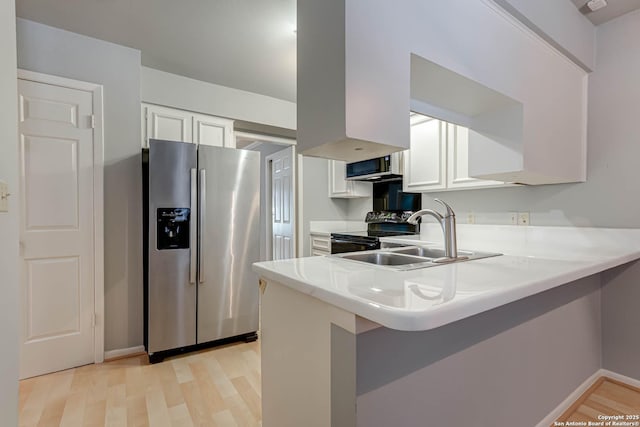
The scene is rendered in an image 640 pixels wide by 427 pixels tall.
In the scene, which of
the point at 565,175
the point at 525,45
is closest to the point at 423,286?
the point at 525,45

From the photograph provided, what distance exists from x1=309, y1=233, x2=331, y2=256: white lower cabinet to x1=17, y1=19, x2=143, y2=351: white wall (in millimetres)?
1857

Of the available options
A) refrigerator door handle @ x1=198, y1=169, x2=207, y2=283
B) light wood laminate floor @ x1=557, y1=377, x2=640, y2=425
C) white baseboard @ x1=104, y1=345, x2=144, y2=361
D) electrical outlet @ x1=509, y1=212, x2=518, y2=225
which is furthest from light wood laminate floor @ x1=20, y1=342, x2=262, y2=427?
electrical outlet @ x1=509, y1=212, x2=518, y2=225

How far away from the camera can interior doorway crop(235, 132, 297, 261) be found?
3818 mm

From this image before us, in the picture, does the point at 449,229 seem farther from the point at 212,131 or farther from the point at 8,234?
the point at 212,131

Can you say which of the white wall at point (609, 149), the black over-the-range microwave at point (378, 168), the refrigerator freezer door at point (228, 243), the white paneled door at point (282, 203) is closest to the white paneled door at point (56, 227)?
the refrigerator freezer door at point (228, 243)

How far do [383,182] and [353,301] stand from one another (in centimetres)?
283

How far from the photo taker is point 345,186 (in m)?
3.64

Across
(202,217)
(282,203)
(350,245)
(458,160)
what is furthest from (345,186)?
(202,217)

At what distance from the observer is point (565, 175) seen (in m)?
1.94

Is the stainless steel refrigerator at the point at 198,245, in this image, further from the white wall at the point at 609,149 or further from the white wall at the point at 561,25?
the white wall at the point at 609,149

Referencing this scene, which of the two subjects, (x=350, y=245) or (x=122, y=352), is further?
(x=350, y=245)

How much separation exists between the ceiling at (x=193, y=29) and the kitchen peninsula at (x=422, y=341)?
1722 millimetres

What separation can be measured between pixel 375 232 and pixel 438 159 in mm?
1069

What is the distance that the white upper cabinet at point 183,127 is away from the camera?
2.71 metres
